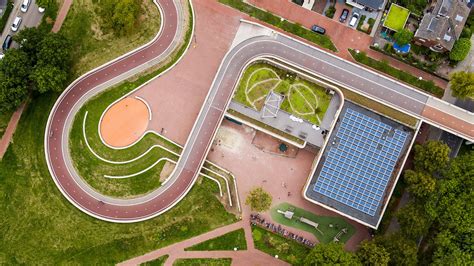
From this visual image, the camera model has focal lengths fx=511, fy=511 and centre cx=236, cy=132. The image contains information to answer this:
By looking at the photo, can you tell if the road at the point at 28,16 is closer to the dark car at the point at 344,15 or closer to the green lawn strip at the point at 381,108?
the dark car at the point at 344,15

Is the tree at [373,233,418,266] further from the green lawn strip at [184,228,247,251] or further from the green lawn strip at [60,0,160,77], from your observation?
the green lawn strip at [60,0,160,77]

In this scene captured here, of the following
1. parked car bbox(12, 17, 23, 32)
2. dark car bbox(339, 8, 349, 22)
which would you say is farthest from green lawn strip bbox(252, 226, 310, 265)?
parked car bbox(12, 17, 23, 32)

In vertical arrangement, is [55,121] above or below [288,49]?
below

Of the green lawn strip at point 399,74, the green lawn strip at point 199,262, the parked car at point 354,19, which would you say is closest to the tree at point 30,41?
the green lawn strip at point 199,262

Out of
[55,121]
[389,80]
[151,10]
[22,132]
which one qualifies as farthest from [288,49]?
[22,132]

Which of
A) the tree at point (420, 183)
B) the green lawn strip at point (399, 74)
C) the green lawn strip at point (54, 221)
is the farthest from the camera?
the green lawn strip at point (399, 74)

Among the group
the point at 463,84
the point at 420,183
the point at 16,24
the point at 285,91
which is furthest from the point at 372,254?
the point at 16,24

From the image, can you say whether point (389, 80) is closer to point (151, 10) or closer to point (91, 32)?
point (151, 10)
